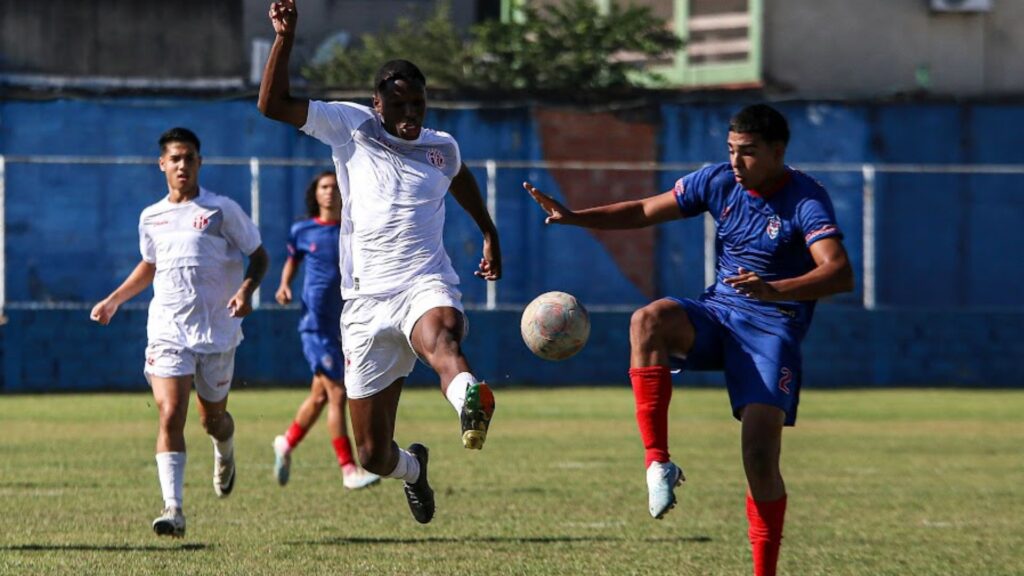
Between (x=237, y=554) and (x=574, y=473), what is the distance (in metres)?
4.65

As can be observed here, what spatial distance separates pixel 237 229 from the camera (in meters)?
10.5

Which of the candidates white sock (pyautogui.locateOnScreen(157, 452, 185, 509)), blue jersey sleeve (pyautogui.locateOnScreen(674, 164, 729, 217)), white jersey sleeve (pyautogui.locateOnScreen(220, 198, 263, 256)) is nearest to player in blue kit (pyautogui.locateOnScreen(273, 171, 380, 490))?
white jersey sleeve (pyautogui.locateOnScreen(220, 198, 263, 256))

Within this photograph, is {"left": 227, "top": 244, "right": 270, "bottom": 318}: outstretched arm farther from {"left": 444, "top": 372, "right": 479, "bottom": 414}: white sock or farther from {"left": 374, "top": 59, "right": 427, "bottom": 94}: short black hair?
{"left": 444, "top": 372, "right": 479, "bottom": 414}: white sock

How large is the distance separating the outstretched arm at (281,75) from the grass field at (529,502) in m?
2.06

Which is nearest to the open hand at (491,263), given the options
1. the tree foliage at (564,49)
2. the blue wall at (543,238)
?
the blue wall at (543,238)

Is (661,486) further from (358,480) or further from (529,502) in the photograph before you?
(358,480)

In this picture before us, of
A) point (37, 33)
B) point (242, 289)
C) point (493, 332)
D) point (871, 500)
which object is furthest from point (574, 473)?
point (37, 33)

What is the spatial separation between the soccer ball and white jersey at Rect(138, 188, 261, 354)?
8.83ft

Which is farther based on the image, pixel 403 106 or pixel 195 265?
pixel 195 265

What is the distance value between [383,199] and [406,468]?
4.54 ft

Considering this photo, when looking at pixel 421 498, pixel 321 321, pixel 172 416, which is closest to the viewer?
pixel 421 498

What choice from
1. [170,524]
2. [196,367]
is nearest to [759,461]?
[170,524]

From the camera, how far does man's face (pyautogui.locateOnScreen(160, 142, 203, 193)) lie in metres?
10.2

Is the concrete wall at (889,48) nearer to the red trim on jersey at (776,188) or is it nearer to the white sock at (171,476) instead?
the white sock at (171,476)
